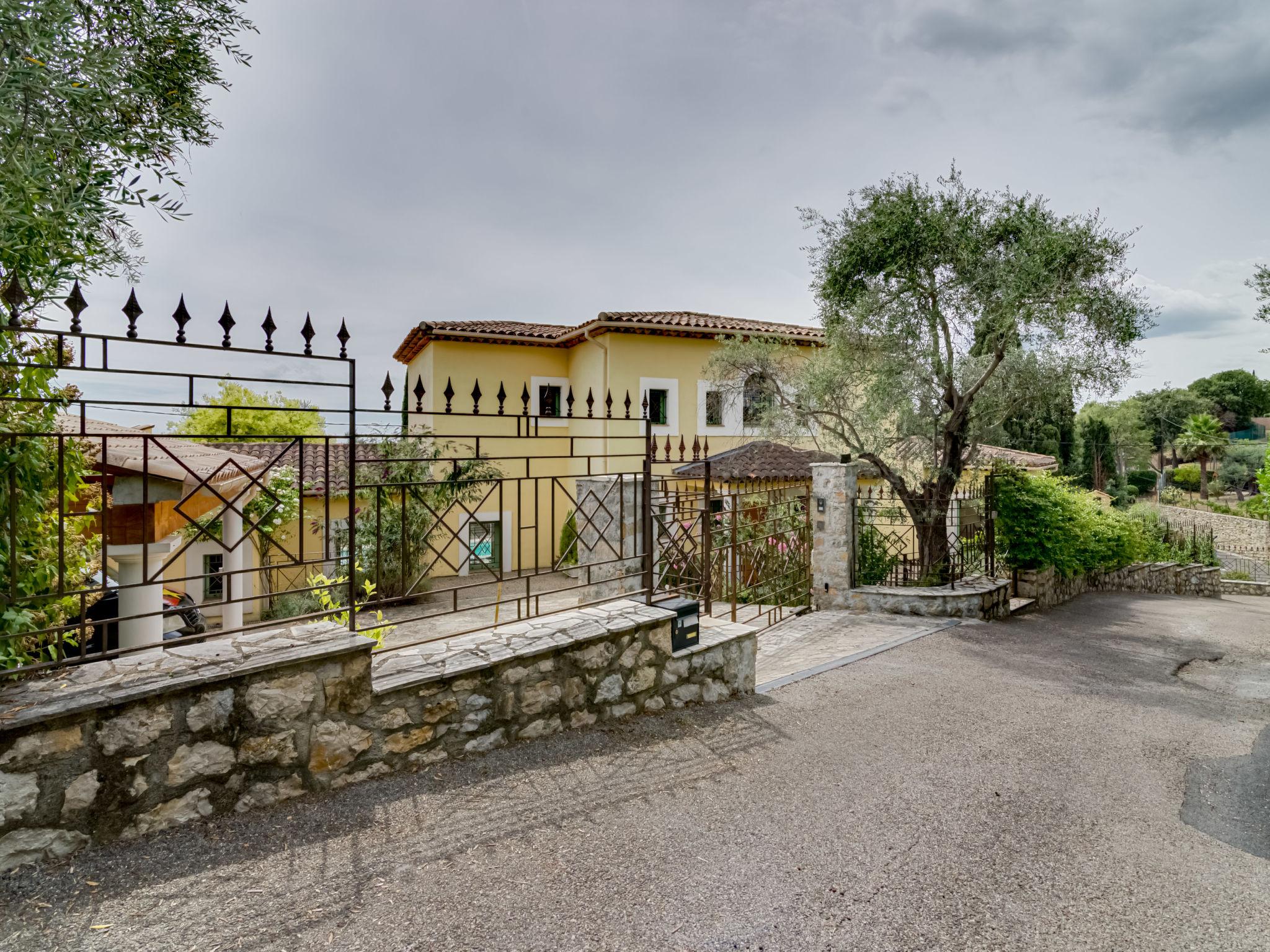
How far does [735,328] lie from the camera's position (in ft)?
58.3

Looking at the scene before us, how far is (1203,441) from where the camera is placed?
132 ft

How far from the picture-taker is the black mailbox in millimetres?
4902

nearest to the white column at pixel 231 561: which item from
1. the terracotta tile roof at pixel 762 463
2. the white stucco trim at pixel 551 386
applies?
the terracotta tile roof at pixel 762 463

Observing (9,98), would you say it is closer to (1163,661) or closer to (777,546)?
(777,546)

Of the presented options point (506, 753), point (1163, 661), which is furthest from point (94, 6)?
point (1163, 661)

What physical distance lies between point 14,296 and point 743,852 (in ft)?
13.0

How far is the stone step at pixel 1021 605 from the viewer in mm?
11031

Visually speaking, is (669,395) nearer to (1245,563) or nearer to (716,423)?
(716,423)

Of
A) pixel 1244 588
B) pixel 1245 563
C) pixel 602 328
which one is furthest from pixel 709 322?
pixel 1245 563

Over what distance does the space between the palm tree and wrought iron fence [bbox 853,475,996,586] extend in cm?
3978

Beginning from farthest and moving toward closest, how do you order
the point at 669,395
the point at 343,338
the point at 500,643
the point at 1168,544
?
the point at 1168,544, the point at 669,395, the point at 500,643, the point at 343,338

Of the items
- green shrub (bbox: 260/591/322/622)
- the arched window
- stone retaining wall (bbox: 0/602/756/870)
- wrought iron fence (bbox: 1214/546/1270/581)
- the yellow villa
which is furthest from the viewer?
wrought iron fence (bbox: 1214/546/1270/581)

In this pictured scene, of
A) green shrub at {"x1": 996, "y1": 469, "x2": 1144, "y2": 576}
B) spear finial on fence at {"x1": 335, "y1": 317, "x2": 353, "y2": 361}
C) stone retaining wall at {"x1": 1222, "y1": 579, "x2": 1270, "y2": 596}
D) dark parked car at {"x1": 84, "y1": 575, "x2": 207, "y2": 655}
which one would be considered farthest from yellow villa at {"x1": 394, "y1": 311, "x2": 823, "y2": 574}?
stone retaining wall at {"x1": 1222, "y1": 579, "x2": 1270, "y2": 596}

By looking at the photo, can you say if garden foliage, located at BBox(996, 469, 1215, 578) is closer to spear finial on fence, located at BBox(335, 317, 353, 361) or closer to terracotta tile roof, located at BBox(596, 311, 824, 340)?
terracotta tile roof, located at BBox(596, 311, 824, 340)
